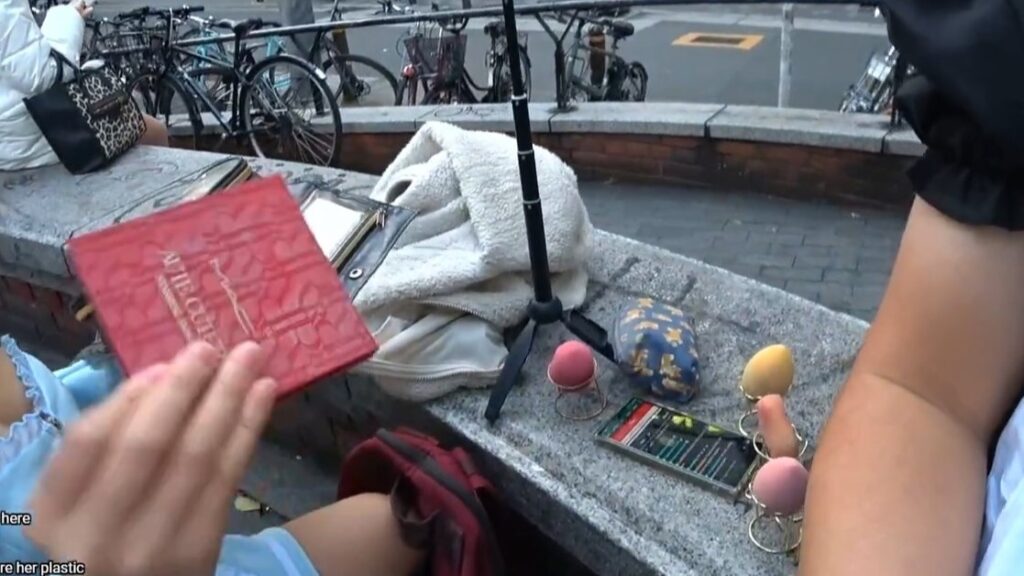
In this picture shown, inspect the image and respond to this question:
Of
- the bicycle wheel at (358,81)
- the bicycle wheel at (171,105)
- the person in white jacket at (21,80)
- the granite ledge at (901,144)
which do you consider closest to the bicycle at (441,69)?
the bicycle wheel at (358,81)

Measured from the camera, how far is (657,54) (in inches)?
436

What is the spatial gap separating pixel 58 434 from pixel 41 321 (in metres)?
Answer: 2.19

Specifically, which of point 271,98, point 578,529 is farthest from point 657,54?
point 578,529

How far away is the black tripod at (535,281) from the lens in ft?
6.48

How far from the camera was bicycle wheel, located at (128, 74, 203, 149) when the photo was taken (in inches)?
250

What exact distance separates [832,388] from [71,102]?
311cm

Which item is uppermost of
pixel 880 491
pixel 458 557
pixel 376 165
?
pixel 880 491

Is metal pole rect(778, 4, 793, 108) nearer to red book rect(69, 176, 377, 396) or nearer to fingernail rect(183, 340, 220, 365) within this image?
red book rect(69, 176, 377, 396)

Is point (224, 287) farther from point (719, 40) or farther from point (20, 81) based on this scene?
point (719, 40)

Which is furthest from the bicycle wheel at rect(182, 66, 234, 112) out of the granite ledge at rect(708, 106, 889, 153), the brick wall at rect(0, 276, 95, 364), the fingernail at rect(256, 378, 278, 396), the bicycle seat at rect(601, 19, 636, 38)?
the fingernail at rect(256, 378, 278, 396)

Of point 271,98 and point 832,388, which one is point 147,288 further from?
point 271,98

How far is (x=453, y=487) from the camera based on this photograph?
1807 mm

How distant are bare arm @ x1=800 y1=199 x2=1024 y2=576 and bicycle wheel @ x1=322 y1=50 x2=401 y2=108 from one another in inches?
280

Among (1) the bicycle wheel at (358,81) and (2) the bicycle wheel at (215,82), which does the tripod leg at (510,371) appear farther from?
(1) the bicycle wheel at (358,81)
